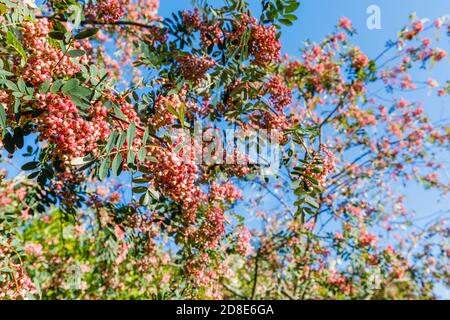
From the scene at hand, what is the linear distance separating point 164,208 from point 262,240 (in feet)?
11.5

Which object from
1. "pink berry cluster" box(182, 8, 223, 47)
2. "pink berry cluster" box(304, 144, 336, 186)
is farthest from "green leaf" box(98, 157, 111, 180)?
"pink berry cluster" box(182, 8, 223, 47)

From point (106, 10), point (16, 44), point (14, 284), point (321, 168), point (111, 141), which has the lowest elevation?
point (14, 284)

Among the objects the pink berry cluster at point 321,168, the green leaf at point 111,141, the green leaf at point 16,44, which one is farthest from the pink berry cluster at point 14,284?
the pink berry cluster at point 321,168

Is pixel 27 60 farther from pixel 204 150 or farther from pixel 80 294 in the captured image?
pixel 80 294

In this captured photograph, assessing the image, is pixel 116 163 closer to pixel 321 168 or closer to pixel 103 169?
pixel 103 169

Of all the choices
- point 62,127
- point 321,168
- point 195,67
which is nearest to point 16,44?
point 62,127

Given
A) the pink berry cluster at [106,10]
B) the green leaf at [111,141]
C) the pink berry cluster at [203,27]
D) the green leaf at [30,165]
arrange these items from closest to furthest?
the green leaf at [111,141]
the green leaf at [30,165]
the pink berry cluster at [106,10]
the pink berry cluster at [203,27]

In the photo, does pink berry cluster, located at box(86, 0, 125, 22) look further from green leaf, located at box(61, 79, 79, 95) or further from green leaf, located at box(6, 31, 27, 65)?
green leaf, located at box(61, 79, 79, 95)

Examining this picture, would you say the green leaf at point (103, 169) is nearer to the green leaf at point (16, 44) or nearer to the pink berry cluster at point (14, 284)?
the green leaf at point (16, 44)

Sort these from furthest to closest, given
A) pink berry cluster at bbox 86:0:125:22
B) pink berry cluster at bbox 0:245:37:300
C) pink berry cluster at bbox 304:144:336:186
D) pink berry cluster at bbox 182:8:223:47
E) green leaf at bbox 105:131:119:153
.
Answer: pink berry cluster at bbox 182:8:223:47 < pink berry cluster at bbox 86:0:125:22 < pink berry cluster at bbox 304:144:336:186 < pink berry cluster at bbox 0:245:37:300 < green leaf at bbox 105:131:119:153

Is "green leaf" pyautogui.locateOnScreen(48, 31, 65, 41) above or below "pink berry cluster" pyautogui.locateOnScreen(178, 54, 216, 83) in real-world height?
below

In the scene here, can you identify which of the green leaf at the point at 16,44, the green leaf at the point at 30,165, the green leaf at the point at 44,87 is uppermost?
the green leaf at the point at 16,44

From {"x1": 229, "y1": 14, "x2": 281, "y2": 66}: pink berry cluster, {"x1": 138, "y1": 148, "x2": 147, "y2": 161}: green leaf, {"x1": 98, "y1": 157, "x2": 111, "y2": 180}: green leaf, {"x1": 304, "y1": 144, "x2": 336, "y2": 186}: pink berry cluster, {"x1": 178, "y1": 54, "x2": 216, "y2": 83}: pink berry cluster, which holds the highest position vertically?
{"x1": 229, "y1": 14, "x2": 281, "y2": 66}: pink berry cluster

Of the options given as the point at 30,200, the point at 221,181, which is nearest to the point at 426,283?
the point at 221,181
